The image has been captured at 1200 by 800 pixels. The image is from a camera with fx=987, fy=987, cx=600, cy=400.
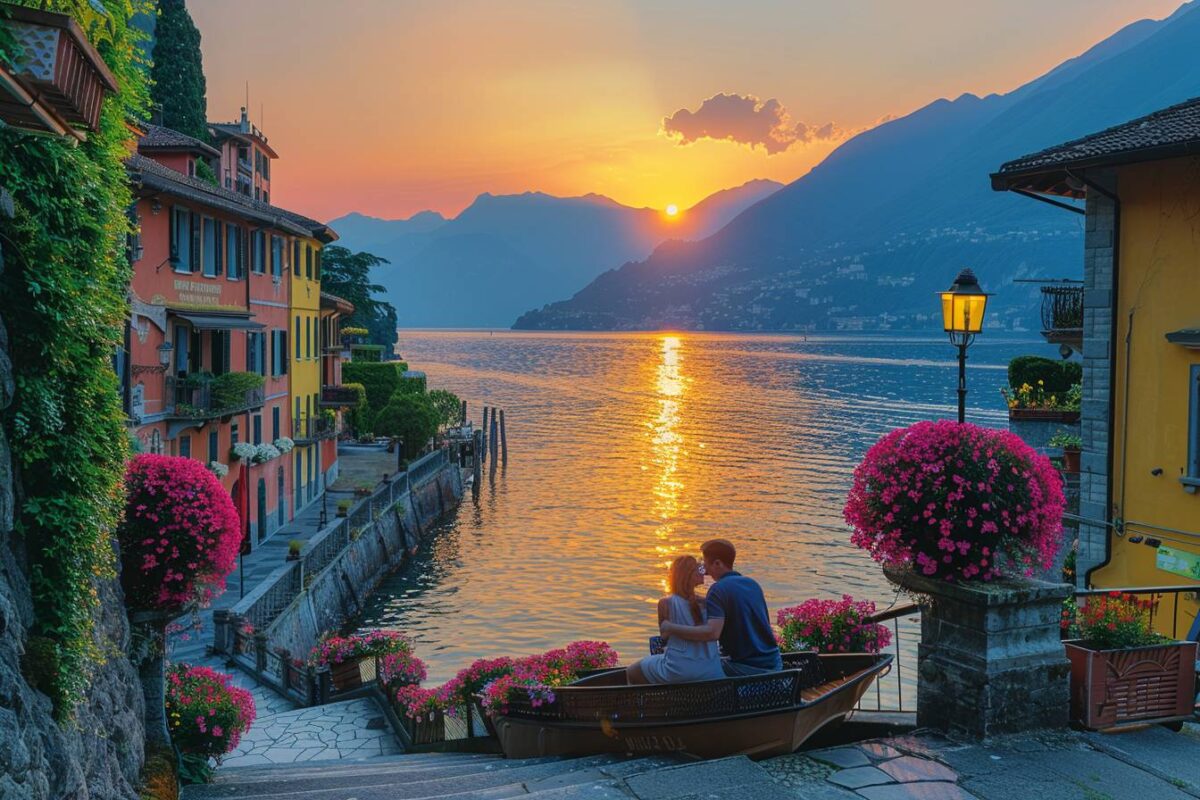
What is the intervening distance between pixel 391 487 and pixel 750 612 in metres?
34.5

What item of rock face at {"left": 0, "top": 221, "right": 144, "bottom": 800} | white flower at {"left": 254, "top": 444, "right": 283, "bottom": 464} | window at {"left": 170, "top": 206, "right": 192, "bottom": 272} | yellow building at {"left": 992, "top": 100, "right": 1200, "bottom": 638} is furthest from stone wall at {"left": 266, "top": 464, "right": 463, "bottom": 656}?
yellow building at {"left": 992, "top": 100, "right": 1200, "bottom": 638}

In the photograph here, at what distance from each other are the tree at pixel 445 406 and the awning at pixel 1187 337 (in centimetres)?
5336

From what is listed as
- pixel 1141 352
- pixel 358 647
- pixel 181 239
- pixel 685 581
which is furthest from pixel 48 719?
pixel 181 239

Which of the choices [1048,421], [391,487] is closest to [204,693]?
[1048,421]

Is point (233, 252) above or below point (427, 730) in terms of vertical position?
above

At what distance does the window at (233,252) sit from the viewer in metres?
30.3

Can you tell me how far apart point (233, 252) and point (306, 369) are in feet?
34.7

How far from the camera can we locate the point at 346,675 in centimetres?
1747

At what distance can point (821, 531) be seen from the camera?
45.9 metres

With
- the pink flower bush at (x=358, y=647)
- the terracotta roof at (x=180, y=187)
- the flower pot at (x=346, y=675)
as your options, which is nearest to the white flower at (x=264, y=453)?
the terracotta roof at (x=180, y=187)

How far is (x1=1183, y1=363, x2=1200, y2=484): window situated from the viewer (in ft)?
46.5

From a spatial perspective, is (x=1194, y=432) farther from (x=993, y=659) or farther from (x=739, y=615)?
(x=739, y=615)

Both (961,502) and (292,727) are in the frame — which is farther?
(292,727)

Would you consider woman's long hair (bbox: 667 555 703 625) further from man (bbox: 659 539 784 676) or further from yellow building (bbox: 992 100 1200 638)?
yellow building (bbox: 992 100 1200 638)
